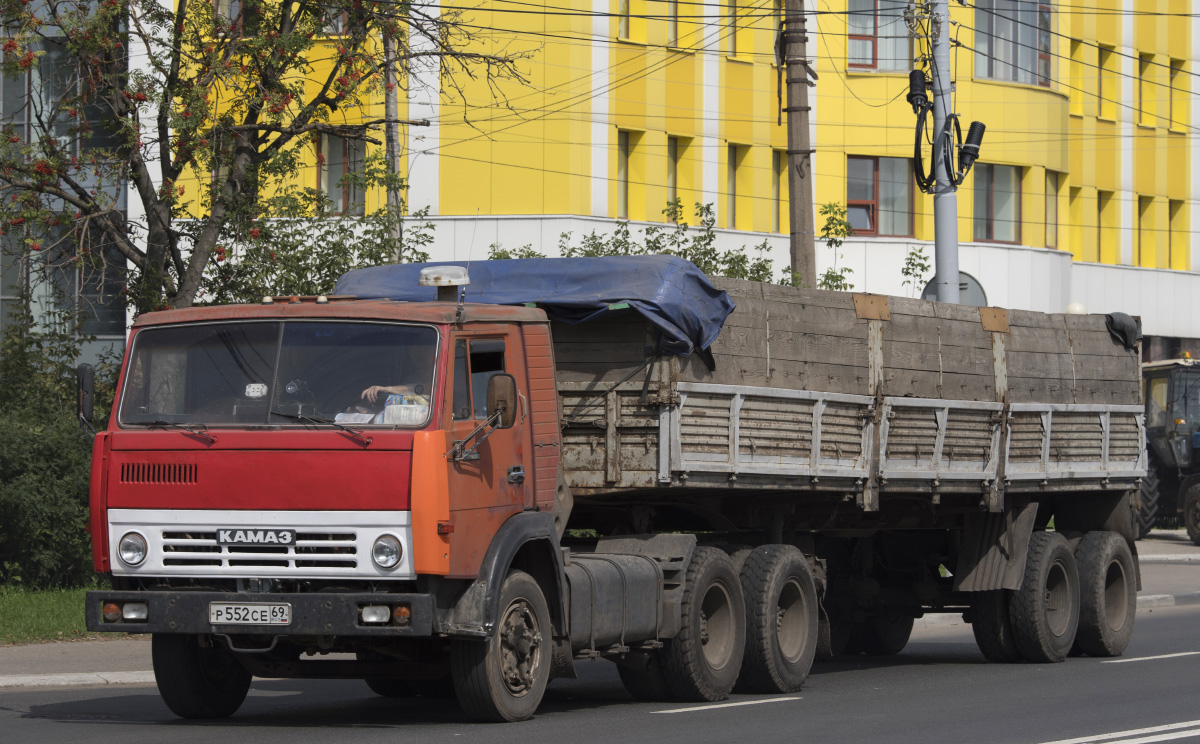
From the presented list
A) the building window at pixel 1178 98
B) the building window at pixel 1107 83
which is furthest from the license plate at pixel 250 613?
the building window at pixel 1178 98

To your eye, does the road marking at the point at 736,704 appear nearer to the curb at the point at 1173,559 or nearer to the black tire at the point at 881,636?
the black tire at the point at 881,636

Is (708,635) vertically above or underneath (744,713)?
above

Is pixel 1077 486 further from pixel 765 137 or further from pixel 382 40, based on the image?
pixel 765 137

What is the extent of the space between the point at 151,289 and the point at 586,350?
337 inches

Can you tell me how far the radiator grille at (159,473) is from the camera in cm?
970

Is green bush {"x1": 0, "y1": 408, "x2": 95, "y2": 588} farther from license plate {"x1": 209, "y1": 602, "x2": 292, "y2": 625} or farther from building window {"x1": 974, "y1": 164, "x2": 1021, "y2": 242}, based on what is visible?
building window {"x1": 974, "y1": 164, "x2": 1021, "y2": 242}

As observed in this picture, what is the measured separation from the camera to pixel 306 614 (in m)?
9.48

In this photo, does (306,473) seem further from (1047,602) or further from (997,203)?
(997,203)

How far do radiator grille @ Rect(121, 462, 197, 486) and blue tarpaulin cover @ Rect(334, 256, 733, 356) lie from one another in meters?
2.63

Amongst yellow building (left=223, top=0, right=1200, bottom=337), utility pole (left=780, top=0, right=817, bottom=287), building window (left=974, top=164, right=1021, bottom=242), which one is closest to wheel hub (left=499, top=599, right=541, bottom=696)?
utility pole (left=780, top=0, right=817, bottom=287)

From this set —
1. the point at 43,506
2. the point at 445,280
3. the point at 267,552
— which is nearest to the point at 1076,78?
the point at 43,506

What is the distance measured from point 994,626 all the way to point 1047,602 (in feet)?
1.86

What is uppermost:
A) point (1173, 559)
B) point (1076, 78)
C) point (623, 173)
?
point (1076, 78)

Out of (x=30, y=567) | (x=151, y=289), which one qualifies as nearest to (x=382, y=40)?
(x=151, y=289)
